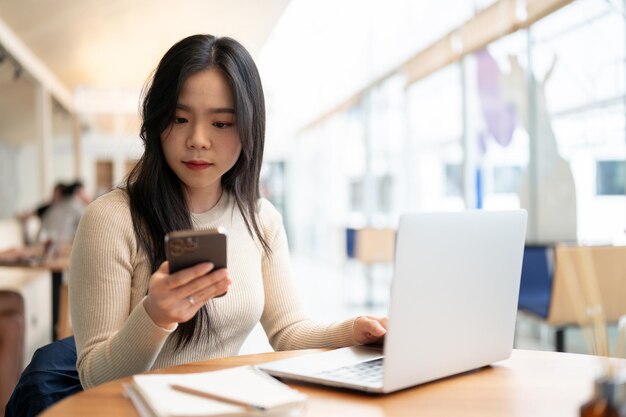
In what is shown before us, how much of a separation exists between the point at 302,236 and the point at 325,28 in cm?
861

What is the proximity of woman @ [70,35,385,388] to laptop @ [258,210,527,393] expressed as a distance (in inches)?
10.3

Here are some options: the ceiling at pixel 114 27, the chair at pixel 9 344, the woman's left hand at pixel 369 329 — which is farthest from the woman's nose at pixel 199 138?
the ceiling at pixel 114 27

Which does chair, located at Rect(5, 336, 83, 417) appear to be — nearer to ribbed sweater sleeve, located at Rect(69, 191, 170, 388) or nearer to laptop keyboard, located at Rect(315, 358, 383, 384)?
ribbed sweater sleeve, located at Rect(69, 191, 170, 388)

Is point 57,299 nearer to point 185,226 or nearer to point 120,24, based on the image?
point 185,226

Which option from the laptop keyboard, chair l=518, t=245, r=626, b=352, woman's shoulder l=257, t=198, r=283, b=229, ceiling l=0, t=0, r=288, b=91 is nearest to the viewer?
the laptop keyboard

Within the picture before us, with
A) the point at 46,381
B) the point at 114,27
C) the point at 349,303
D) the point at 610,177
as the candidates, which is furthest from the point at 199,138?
the point at 114,27

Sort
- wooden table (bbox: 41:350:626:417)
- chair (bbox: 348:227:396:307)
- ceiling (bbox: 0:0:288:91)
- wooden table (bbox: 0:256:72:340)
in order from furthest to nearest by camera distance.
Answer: ceiling (bbox: 0:0:288:91), chair (bbox: 348:227:396:307), wooden table (bbox: 0:256:72:340), wooden table (bbox: 41:350:626:417)

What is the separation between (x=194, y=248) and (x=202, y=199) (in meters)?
0.66

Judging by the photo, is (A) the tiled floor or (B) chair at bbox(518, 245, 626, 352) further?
(A) the tiled floor

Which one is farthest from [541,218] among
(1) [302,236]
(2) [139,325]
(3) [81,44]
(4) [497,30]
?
(1) [302,236]

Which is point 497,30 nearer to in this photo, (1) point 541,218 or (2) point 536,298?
(1) point 541,218

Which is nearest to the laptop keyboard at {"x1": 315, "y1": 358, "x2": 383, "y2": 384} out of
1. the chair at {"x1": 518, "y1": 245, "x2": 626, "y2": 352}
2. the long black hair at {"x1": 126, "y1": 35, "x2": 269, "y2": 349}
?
the long black hair at {"x1": 126, "y1": 35, "x2": 269, "y2": 349}

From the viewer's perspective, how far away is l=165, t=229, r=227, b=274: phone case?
112cm

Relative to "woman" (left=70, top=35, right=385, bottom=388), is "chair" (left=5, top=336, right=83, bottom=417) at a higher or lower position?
lower
